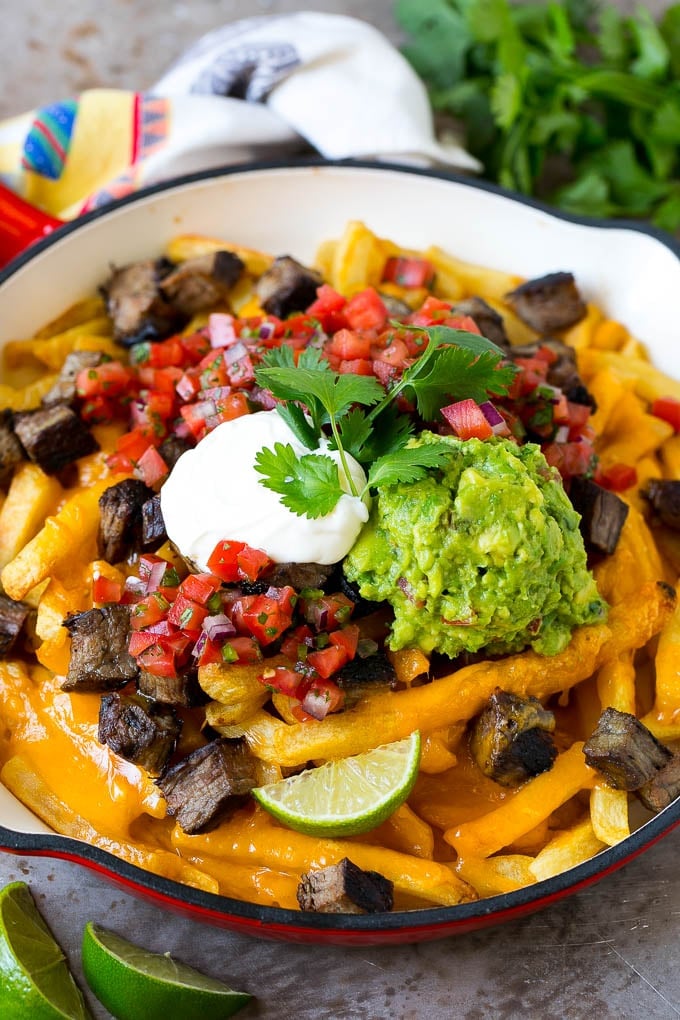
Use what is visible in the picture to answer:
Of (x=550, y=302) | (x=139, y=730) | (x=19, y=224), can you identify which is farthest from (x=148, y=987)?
(x=19, y=224)

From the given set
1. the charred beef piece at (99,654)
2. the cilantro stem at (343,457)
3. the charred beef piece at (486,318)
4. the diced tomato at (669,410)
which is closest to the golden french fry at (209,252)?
the charred beef piece at (486,318)

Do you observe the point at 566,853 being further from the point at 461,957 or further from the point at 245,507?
the point at 245,507

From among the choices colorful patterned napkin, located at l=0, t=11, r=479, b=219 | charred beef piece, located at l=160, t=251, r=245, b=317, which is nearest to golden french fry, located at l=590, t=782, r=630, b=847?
charred beef piece, located at l=160, t=251, r=245, b=317

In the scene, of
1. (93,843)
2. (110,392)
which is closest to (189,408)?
(110,392)

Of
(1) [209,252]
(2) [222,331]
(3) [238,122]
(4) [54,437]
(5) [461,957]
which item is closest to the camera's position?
(5) [461,957]

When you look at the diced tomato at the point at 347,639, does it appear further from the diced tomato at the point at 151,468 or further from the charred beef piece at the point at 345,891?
the diced tomato at the point at 151,468

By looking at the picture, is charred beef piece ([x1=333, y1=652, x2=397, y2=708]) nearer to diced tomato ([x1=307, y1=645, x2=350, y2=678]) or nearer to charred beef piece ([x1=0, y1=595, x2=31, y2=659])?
diced tomato ([x1=307, y1=645, x2=350, y2=678])

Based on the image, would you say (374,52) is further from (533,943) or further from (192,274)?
(533,943)
